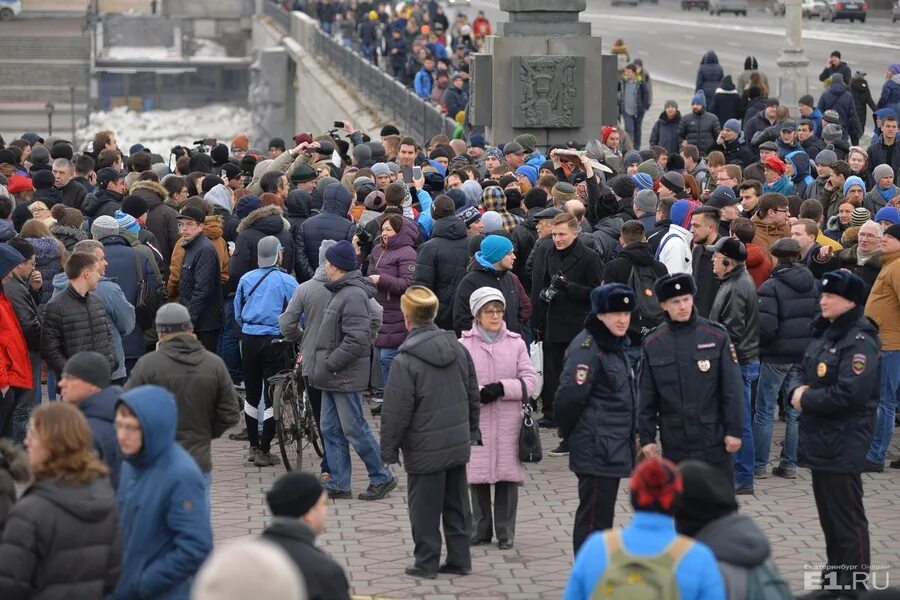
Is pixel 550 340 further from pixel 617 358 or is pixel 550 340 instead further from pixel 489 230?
pixel 617 358

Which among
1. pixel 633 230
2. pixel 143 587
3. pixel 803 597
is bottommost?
pixel 803 597

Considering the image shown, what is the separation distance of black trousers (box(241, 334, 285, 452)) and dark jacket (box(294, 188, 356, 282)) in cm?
143

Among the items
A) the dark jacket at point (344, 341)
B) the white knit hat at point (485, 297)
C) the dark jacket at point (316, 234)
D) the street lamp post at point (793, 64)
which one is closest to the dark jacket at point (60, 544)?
the white knit hat at point (485, 297)

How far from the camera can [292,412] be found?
12273 mm

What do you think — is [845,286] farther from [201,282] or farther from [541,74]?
[541,74]

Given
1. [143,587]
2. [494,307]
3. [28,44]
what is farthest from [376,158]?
[28,44]

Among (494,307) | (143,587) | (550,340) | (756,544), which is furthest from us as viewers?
(550,340)

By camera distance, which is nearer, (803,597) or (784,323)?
(803,597)

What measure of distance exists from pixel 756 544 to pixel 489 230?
23.9 ft

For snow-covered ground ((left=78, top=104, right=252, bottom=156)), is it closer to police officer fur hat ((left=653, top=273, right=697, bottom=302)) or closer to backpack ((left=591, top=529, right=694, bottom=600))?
police officer fur hat ((left=653, top=273, right=697, bottom=302))

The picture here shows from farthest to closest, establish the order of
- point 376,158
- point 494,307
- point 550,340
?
1. point 376,158
2. point 550,340
3. point 494,307

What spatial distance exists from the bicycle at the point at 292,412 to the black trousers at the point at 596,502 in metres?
3.32

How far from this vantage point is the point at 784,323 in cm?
1153

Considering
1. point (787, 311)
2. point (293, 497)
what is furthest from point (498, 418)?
point (293, 497)
